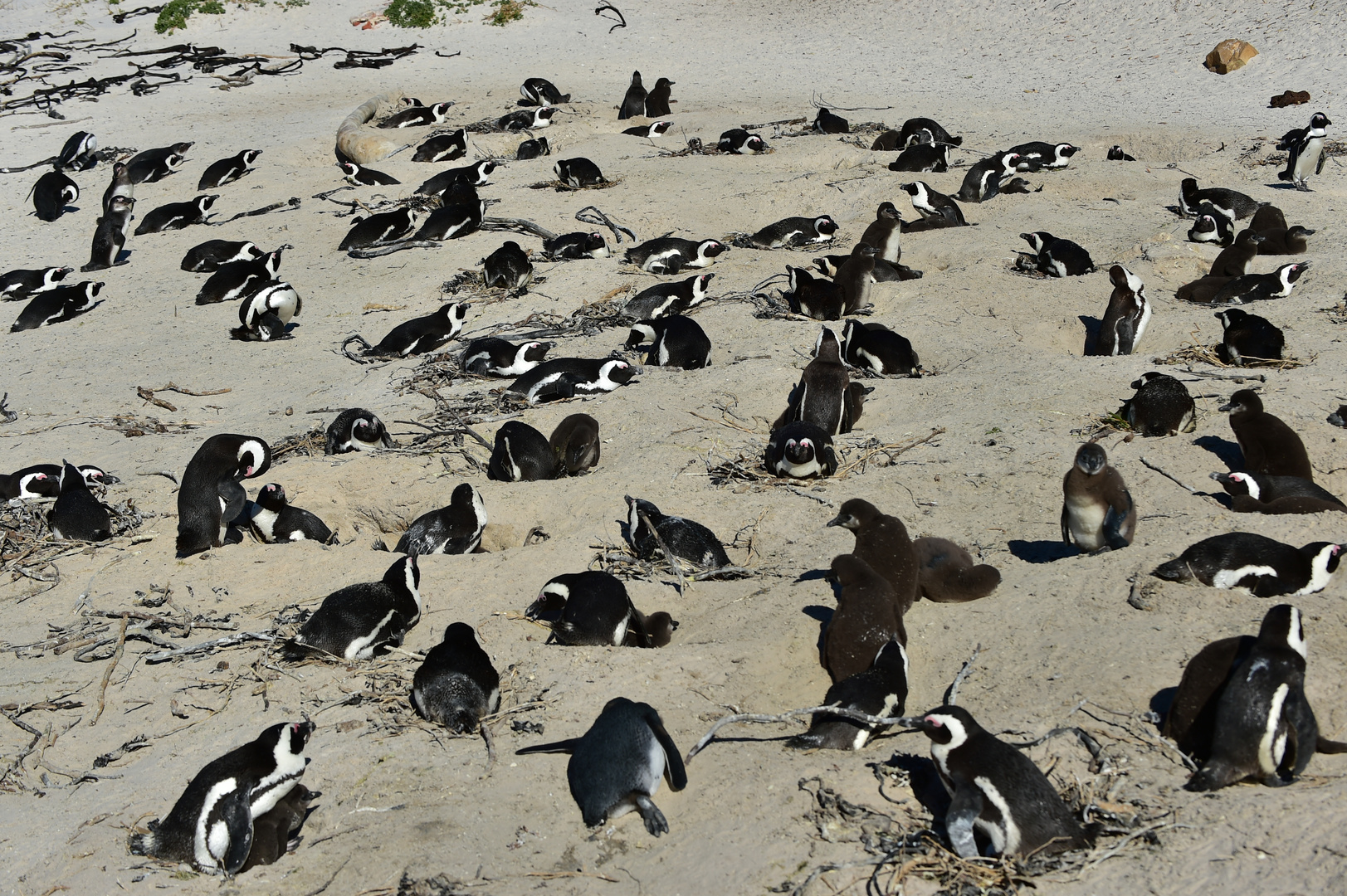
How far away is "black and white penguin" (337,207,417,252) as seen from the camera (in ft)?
36.1

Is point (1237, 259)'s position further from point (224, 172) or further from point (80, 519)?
point (224, 172)

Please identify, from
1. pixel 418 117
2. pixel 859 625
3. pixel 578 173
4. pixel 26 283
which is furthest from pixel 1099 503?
pixel 418 117

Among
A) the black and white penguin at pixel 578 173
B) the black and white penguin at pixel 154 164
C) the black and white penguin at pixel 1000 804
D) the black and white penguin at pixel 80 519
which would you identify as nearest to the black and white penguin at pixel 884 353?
the black and white penguin at pixel 1000 804

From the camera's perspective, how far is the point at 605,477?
6.09 m

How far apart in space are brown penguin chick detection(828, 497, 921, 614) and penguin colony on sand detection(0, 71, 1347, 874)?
1 cm

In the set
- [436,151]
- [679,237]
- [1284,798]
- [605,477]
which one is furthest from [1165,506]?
[436,151]

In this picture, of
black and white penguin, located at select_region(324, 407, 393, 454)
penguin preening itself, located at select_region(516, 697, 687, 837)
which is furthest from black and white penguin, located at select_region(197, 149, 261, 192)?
penguin preening itself, located at select_region(516, 697, 687, 837)

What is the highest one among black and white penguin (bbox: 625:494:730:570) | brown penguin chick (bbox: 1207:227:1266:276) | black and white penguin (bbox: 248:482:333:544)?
brown penguin chick (bbox: 1207:227:1266:276)

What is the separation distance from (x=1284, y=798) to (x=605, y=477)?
3823mm

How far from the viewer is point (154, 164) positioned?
13.6m

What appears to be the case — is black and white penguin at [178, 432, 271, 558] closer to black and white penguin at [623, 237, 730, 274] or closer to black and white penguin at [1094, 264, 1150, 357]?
black and white penguin at [623, 237, 730, 274]

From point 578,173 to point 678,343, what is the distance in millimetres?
5115

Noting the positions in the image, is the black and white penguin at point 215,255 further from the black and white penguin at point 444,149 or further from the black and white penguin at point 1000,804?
the black and white penguin at point 1000,804

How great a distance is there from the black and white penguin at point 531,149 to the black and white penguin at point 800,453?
8.75m
